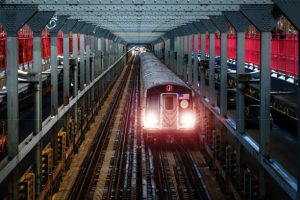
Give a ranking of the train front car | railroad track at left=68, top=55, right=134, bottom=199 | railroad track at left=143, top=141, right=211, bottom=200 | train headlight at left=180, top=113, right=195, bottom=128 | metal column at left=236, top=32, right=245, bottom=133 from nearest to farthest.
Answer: metal column at left=236, top=32, right=245, bottom=133, railroad track at left=143, top=141, right=211, bottom=200, railroad track at left=68, top=55, right=134, bottom=199, the train front car, train headlight at left=180, top=113, right=195, bottom=128

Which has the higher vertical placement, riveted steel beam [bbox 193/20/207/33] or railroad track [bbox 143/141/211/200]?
riveted steel beam [bbox 193/20/207/33]

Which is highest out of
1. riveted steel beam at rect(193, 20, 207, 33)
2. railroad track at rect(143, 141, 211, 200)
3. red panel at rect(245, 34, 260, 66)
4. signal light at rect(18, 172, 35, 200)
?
riveted steel beam at rect(193, 20, 207, 33)

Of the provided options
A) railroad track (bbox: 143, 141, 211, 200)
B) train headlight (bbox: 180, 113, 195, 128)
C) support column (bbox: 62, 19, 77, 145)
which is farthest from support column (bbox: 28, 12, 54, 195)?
train headlight (bbox: 180, 113, 195, 128)

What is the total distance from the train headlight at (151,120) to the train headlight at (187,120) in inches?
37.5

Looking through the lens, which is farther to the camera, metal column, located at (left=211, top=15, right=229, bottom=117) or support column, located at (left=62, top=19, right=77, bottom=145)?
support column, located at (left=62, top=19, right=77, bottom=145)

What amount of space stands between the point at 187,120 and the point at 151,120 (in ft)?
4.35

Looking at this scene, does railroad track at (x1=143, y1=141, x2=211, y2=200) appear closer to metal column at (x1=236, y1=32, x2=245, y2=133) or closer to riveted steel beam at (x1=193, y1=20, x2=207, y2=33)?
metal column at (x1=236, y1=32, x2=245, y2=133)

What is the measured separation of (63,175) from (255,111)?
8.88 metres

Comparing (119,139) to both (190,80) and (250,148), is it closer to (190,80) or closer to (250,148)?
(190,80)

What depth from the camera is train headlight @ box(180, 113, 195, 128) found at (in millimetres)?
18875

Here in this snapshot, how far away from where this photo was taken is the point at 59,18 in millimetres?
16172

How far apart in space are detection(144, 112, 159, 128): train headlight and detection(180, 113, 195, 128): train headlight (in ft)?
3.12

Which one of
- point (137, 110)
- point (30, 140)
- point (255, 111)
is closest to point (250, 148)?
Result: point (30, 140)

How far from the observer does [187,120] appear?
18938 millimetres
